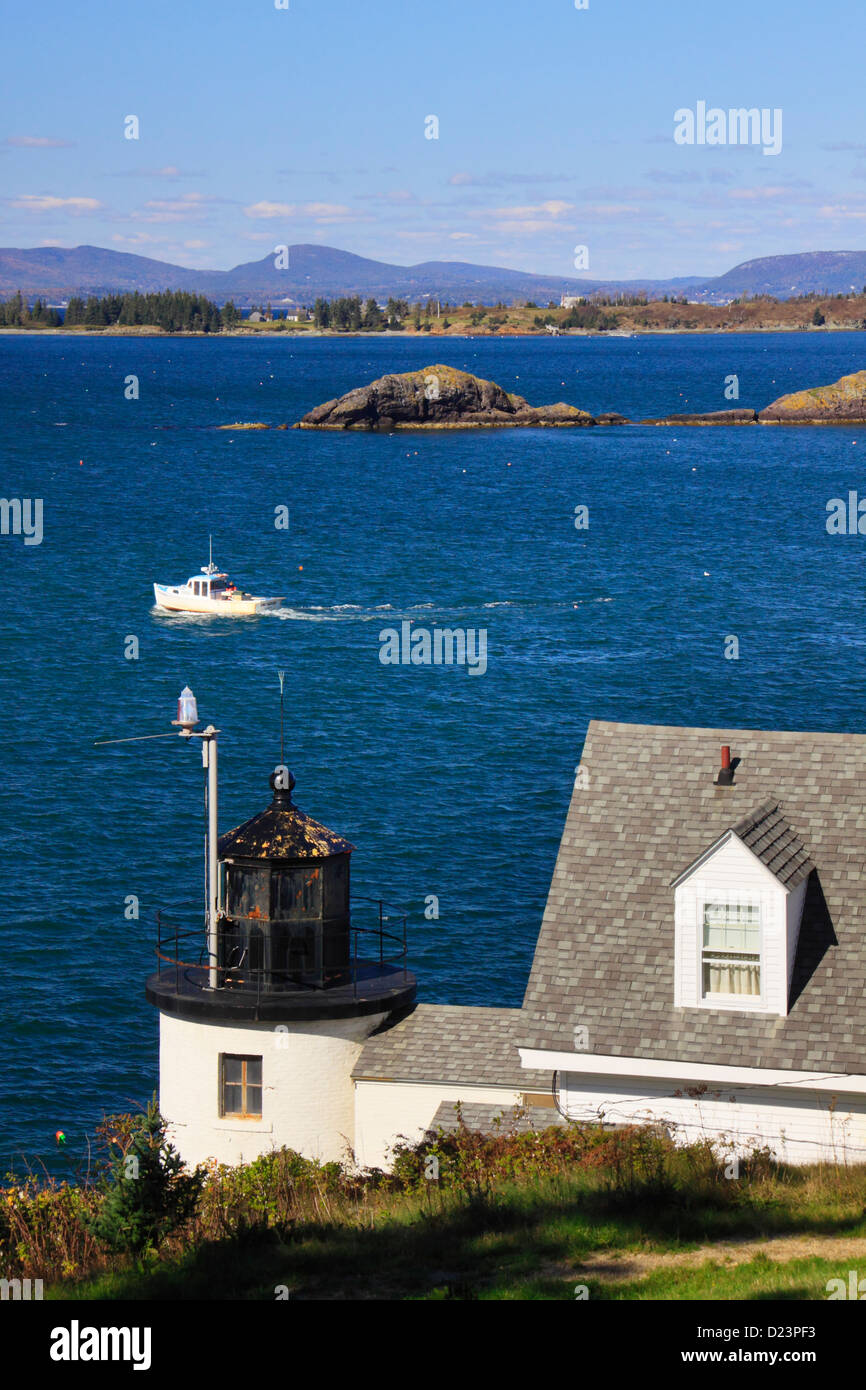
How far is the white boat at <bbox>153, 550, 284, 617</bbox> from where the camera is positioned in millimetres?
78438

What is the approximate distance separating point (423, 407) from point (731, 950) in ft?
499

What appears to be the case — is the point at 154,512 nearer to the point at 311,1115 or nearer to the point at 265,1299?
the point at 311,1115

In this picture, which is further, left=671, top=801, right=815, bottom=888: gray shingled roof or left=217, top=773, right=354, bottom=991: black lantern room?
left=217, top=773, right=354, bottom=991: black lantern room

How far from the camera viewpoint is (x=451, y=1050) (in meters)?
21.5

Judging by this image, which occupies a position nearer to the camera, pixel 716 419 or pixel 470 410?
pixel 470 410

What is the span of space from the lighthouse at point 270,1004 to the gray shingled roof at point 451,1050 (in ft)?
0.90

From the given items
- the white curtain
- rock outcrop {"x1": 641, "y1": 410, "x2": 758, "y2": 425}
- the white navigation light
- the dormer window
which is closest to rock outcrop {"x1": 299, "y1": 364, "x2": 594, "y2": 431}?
rock outcrop {"x1": 641, "y1": 410, "x2": 758, "y2": 425}

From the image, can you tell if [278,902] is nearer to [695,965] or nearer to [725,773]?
[695,965]

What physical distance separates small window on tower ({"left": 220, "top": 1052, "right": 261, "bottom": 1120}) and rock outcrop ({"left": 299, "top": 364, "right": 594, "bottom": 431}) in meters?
149

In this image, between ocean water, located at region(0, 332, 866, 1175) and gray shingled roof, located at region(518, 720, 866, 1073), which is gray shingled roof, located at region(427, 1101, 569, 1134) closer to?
gray shingled roof, located at region(518, 720, 866, 1073)

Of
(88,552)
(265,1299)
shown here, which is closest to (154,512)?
(88,552)

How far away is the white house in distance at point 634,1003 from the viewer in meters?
18.7

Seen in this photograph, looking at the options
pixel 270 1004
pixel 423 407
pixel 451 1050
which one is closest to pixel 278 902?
pixel 270 1004
